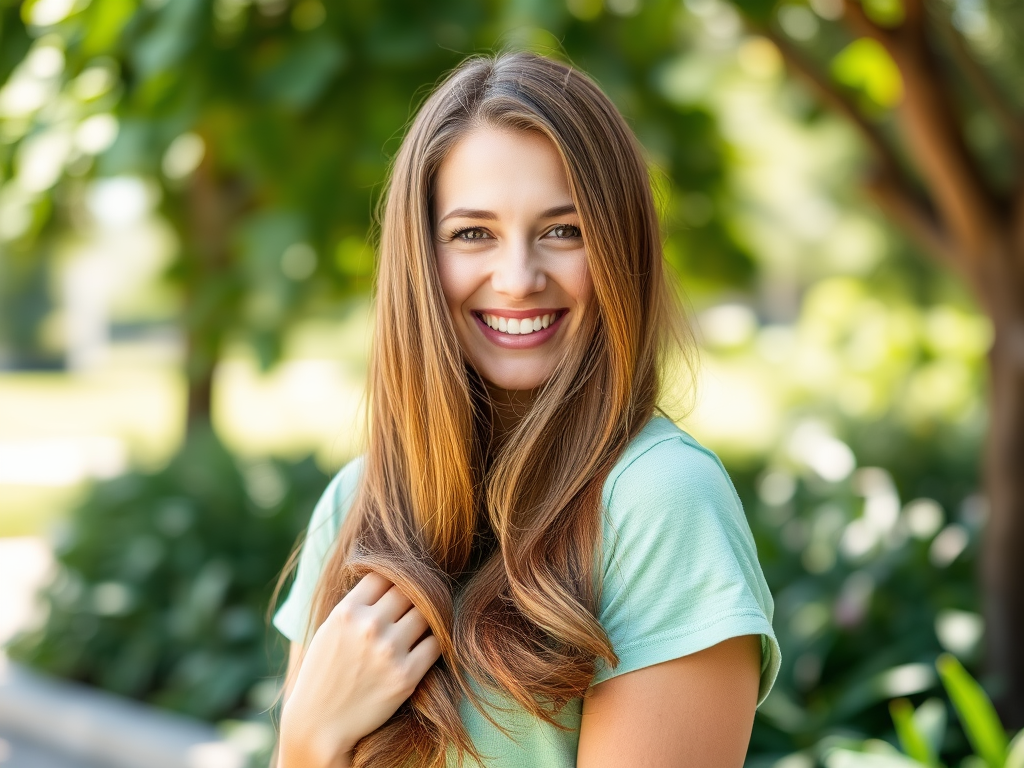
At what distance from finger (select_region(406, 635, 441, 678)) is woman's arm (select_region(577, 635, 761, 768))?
258 millimetres

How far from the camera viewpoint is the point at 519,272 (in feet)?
4.88

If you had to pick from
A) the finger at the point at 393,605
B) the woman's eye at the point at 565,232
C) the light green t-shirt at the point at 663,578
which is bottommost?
the finger at the point at 393,605

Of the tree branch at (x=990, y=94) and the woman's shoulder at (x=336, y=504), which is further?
the tree branch at (x=990, y=94)

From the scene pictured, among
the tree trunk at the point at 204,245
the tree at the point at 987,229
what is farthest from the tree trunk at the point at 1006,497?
the tree trunk at the point at 204,245

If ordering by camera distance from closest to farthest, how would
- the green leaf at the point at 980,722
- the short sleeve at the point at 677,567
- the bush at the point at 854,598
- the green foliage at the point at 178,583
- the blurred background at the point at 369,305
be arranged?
the short sleeve at the point at 677,567 → the green leaf at the point at 980,722 → the blurred background at the point at 369,305 → the bush at the point at 854,598 → the green foliage at the point at 178,583

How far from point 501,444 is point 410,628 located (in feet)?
1.09

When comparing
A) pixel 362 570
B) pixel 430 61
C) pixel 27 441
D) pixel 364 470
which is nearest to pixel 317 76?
pixel 430 61

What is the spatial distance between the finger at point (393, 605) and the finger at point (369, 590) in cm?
2

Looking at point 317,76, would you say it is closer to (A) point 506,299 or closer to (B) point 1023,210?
(A) point 506,299

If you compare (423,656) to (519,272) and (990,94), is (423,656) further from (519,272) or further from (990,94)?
(990,94)

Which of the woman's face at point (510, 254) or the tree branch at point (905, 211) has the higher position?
the woman's face at point (510, 254)

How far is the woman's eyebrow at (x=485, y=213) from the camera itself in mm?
1483

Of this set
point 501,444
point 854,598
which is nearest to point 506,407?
point 501,444

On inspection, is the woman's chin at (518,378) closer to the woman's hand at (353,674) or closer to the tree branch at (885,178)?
the woman's hand at (353,674)
